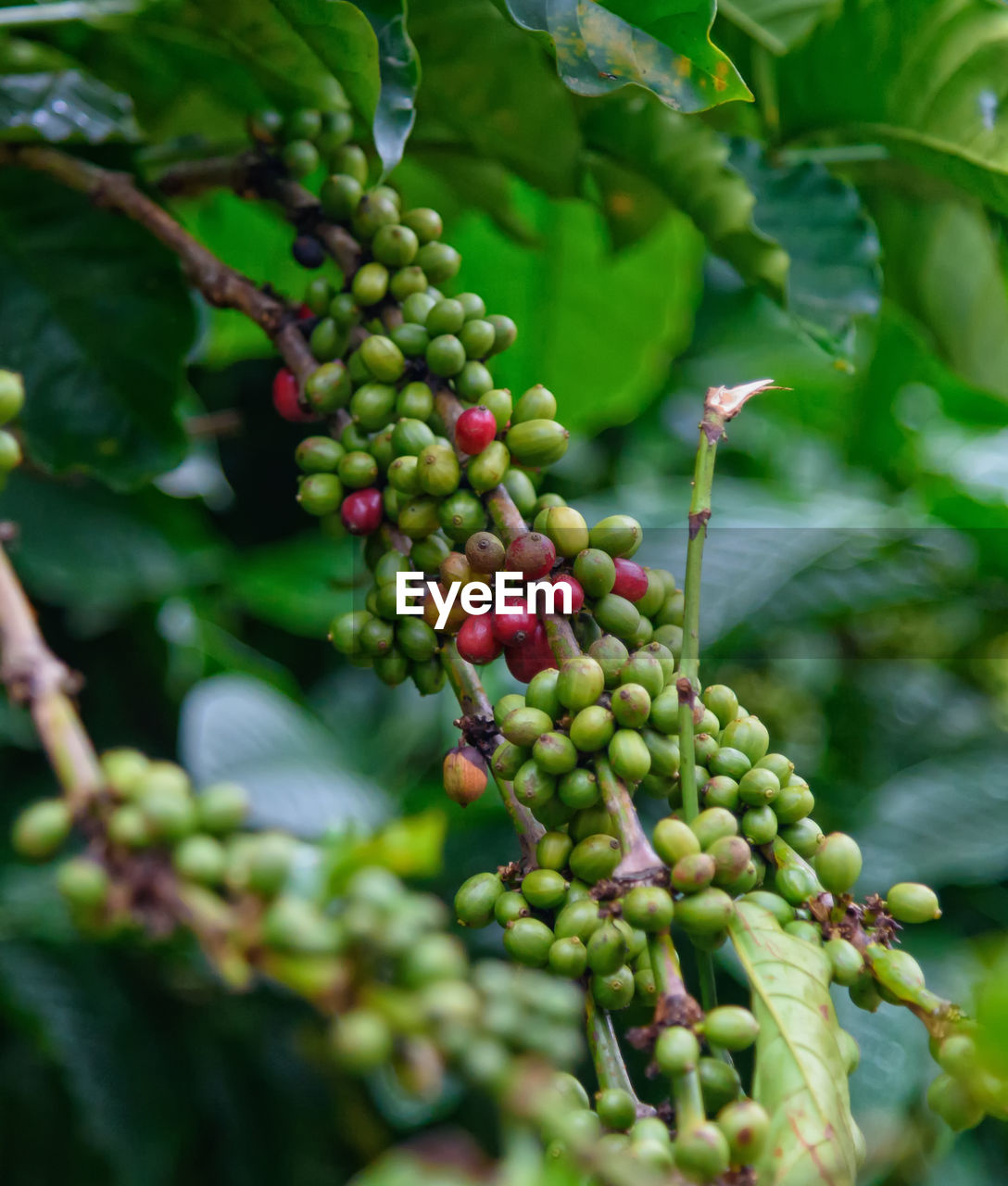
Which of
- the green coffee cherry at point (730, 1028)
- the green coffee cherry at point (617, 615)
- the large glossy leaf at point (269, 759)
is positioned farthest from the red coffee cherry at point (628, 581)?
the large glossy leaf at point (269, 759)

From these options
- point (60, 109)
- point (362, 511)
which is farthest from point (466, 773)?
point (60, 109)

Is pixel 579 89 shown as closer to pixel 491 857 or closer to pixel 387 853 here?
pixel 387 853

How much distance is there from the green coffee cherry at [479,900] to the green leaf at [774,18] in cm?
87

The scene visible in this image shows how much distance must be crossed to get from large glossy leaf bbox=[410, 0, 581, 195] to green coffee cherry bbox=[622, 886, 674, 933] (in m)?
0.74

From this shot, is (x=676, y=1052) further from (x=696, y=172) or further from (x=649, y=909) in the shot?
(x=696, y=172)

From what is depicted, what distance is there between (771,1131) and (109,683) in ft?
4.32

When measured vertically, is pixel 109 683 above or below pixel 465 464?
below

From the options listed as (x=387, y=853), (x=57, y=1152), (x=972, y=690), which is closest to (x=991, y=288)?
(x=972, y=690)

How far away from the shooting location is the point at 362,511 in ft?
2.36

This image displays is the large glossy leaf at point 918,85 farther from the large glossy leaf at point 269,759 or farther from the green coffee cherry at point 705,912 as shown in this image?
the large glossy leaf at point 269,759

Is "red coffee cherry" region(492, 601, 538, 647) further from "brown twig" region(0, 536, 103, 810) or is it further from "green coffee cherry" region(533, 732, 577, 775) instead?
"brown twig" region(0, 536, 103, 810)

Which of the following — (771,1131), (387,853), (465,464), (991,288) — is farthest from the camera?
(991,288)

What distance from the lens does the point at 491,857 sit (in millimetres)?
1463

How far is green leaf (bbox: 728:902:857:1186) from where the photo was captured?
0.49 m
